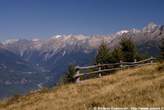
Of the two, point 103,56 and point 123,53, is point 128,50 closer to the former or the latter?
point 123,53

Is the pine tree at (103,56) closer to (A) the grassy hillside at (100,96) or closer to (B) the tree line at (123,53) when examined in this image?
(B) the tree line at (123,53)

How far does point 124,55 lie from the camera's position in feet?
284

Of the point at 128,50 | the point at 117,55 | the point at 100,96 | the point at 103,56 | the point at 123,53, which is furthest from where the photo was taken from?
the point at 103,56

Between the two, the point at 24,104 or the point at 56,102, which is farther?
the point at 24,104

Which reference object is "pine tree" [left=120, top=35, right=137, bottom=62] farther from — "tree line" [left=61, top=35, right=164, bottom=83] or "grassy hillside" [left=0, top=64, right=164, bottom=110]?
"grassy hillside" [left=0, top=64, right=164, bottom=110]

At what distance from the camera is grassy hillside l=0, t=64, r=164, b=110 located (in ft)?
50.8

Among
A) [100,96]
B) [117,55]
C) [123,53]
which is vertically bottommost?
[117,55]

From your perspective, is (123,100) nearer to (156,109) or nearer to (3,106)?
(156,109)

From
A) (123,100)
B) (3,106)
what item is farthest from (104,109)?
(3,106)

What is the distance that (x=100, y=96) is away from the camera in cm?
1922

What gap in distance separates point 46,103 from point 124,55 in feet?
218

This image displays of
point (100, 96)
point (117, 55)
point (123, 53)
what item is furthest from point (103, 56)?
point (100, 96)

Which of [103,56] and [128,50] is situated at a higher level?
[128,50]

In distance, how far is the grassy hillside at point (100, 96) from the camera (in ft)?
50.8
